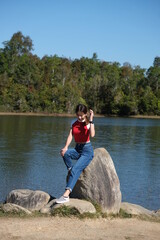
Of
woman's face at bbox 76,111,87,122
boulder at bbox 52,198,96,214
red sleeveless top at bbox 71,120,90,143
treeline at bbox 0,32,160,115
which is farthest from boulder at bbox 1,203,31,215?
treeline at bbox 0,32,160,115

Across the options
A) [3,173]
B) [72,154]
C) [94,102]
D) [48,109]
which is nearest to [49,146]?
[3,173]

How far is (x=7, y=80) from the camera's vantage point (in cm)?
9456

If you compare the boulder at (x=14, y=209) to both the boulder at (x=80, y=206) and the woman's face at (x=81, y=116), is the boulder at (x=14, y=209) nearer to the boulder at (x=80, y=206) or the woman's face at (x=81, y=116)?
the boulder at (x=80, y=206)

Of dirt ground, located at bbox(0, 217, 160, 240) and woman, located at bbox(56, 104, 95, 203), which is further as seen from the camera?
woman, located at bbox(56, 104, 95, 203)

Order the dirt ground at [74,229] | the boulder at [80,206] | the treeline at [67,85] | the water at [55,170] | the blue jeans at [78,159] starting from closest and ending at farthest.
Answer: the dirt ground at [74,229] → the boulder at [80,206] → the blue jeans at [78,159] → the water at [55,170] → the treeline at [67,85]

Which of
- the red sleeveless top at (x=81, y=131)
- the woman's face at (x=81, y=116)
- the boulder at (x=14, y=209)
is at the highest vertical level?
the woman's face at (x=81, y=116)

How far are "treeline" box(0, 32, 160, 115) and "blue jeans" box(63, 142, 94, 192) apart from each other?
81.6 meters

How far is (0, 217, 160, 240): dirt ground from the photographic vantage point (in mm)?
7020

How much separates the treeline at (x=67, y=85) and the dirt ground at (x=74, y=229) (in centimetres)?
8272

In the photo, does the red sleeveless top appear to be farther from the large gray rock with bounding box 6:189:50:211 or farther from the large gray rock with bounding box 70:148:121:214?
the large gray rock with bounding box 6:189:50:211

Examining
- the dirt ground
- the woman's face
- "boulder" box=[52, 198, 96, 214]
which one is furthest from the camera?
the woman's face

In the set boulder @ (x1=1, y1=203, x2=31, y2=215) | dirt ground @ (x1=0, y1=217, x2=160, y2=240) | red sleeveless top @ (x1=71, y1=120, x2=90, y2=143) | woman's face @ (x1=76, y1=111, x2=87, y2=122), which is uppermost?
woman's face @ (x1=76, y1=111, x2=87, y2=122)

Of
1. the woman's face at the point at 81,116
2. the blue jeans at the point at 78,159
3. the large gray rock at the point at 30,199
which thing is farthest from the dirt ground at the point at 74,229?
the woman's face at the point at 81,116

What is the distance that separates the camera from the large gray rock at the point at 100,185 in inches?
347
